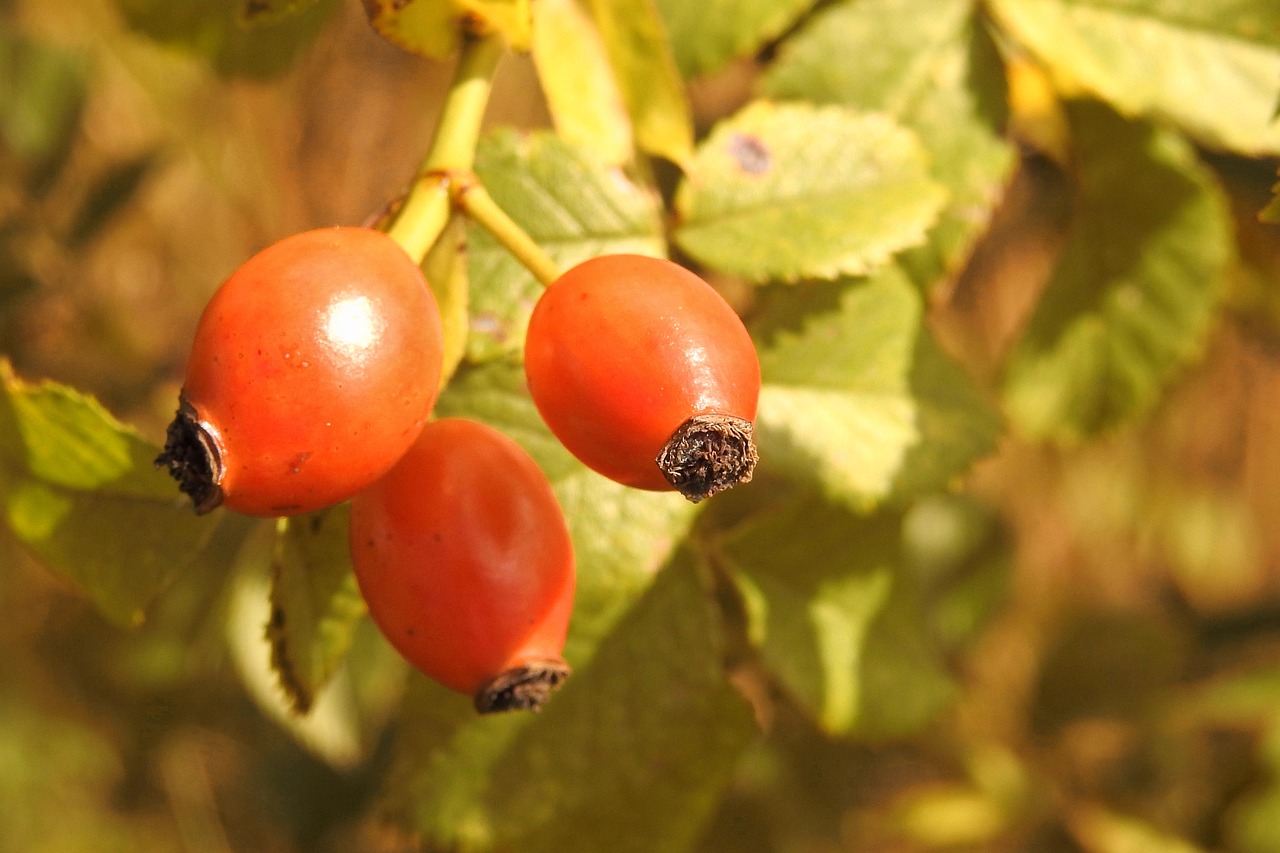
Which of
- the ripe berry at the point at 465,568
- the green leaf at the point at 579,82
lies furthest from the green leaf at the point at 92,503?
the green leaf at the point at 579,82

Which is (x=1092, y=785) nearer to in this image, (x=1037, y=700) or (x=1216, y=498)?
(x=1037, y=700)

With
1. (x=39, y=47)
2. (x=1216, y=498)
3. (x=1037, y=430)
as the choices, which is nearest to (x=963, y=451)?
(x=1037, y=430)

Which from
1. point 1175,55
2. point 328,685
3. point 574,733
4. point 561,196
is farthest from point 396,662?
point 1175,55

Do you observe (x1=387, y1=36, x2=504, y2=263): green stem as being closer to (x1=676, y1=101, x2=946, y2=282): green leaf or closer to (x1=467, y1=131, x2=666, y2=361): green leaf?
(x1=467, y1=131, x2=666, y2=361): green leaf

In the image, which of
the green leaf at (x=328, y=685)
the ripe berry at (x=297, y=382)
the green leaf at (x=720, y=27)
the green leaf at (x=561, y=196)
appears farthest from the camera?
the green leaf at (x=328, y=685)

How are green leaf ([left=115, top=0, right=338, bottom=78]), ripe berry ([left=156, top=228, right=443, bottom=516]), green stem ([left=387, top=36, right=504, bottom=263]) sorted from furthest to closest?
green leaf ([left=115, top=0, right=338, bottom=78]) → green stem ([left=387, top=36, right=504, bottom=263]) → ripe berry ([left=156, top=228, right=443, bottom=516])

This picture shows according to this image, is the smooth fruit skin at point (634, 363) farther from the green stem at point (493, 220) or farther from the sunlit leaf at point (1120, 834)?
the sunlit leaf at point (1120, 834)

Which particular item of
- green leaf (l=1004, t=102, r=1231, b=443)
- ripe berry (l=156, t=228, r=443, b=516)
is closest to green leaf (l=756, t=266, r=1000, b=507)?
green leaf (l=1004, t=102, r=1231, b=443)
